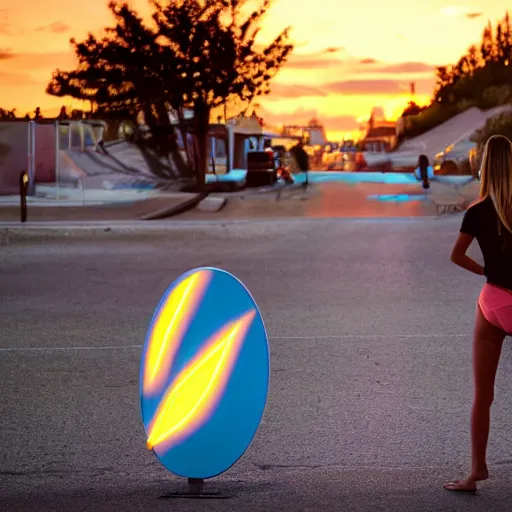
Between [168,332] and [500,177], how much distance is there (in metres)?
1.57

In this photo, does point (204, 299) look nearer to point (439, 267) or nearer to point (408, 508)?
point (408, 508)

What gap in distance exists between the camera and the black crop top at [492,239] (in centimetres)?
528

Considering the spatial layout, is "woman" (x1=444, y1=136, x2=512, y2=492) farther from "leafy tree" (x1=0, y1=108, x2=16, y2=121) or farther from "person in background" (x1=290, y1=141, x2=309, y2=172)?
"person in background" (x1=290, y1=141, x2=309, y2=172)

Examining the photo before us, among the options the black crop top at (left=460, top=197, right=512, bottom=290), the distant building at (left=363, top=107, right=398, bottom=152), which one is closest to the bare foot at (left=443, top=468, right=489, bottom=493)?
the black crop top at (left=460, top=197, right=512, bottom=290)

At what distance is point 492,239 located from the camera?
532 cm

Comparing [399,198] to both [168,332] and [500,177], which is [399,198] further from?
[168,332]

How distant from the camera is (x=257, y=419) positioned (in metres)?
5.16

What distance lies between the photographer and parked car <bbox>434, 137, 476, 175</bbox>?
44438 millimetres

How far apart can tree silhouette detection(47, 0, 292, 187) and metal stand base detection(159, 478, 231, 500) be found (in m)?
31.5

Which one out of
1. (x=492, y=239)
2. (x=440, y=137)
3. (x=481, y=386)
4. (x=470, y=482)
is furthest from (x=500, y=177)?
(x=440, y=137)

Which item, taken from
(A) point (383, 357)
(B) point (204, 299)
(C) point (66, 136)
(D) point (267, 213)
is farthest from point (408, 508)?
(C) point (66, 136)

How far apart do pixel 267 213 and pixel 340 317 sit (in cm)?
2149

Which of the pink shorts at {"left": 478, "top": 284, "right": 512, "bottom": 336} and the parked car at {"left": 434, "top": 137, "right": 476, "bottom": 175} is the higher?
the pink shorts at {"left": 478, "top": 284, "right": 512, "bottom": 336}

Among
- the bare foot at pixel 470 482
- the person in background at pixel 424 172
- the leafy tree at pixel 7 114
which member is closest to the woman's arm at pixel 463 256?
the bare foot at pixel 470 482
